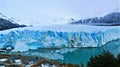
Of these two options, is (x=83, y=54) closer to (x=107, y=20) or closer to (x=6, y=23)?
(x=107, y=20)

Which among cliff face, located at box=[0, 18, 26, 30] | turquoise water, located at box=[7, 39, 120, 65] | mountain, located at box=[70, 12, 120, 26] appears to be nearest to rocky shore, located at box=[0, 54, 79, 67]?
turquoise water, located at box=[7, 39, 120, 65]

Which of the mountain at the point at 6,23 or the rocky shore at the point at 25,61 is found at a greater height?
the mountain at the point at 6,23

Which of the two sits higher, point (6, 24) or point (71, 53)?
point (6, 24)

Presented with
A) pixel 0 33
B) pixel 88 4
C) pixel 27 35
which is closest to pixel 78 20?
pixel 88 4

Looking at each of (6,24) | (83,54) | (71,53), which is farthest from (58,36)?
(6,24)

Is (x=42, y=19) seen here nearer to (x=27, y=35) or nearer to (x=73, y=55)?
(x=27, y=35)

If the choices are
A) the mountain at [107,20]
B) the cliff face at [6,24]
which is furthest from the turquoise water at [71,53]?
the cliff face at [6,24]

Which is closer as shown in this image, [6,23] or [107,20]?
[6,23]

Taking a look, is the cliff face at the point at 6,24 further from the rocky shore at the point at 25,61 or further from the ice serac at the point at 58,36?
the rocky shore at the point at 25,61

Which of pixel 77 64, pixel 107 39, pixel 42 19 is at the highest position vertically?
pixel 42 19
